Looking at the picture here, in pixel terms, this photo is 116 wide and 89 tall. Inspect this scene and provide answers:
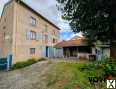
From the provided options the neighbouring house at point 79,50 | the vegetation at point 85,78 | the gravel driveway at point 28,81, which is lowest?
the gravel driveway at point 28,81

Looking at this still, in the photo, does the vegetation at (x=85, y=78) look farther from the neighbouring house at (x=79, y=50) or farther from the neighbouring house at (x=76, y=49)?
the neighbouring house at (x=76, y=49)

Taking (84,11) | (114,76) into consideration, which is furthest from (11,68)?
(114,76)

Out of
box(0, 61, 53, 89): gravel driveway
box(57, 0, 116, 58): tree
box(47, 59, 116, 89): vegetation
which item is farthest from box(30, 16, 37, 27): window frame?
box(47, 59, 116, 89): vegetation

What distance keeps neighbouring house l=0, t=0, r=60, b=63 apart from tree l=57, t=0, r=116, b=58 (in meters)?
10.6

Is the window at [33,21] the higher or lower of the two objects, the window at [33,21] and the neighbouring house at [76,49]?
the higher

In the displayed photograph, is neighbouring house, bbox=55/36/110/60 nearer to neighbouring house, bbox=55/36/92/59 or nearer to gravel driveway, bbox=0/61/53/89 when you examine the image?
neighbouring house, bbox=55/36/92/59

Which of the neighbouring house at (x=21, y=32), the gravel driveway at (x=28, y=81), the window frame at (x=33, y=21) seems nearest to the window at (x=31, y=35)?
the neighbouring house at (x=21, y=32)

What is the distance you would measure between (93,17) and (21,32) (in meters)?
14.2

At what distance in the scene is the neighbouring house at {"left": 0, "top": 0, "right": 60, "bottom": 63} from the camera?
26.7 metres

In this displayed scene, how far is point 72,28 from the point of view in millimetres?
18922

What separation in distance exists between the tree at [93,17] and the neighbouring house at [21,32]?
10.6 metres

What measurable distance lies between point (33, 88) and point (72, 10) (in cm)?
851

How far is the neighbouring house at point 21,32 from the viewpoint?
26.7 metres

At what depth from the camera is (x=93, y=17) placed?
16703 millimetres
